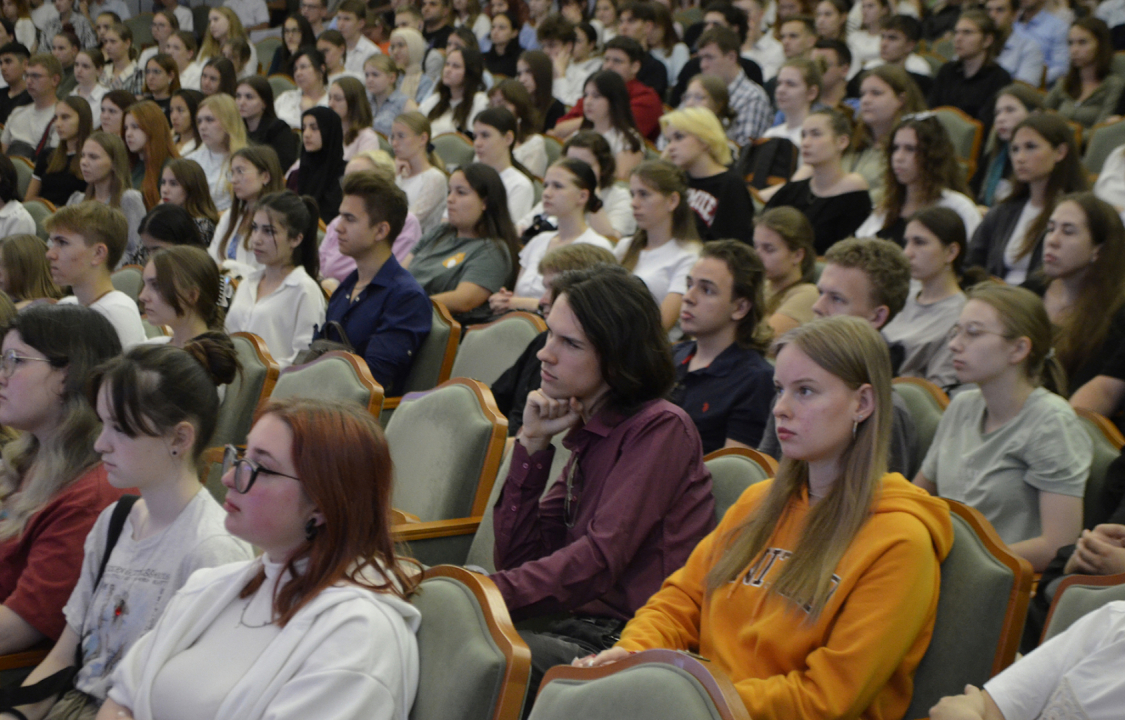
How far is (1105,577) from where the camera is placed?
1650mm

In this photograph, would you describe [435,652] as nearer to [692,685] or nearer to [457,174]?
[692,685]

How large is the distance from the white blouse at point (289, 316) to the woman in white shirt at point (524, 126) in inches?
86.7

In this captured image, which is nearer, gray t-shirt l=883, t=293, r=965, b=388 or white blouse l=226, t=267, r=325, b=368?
gray t-shirt l=883, t=293, r=965, b=388

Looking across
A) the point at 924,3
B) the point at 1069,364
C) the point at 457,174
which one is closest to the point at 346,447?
the point at 1069,364

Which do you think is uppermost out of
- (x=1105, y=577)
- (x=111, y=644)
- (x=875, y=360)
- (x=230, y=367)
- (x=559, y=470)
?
(x=875, y=360)

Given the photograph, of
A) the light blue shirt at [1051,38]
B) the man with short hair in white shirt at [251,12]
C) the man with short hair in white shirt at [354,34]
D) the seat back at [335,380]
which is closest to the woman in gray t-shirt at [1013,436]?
the seat back at [335,380]

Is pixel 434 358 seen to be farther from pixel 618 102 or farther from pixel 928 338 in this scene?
pixel 618 102

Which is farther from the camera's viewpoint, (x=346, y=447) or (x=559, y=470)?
(x=559, y=470)

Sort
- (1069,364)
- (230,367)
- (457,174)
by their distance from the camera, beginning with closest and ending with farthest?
(230,367), (1069,364), (457,174)

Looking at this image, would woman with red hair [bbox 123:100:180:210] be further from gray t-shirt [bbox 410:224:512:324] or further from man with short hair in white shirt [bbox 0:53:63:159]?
gray t-shirt [bbox 410:224:512:324]

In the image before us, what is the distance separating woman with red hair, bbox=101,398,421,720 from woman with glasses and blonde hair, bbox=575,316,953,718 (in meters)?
0.31

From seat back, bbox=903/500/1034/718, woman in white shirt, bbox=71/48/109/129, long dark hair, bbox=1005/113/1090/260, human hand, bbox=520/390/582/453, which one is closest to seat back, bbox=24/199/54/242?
woman in white shirt, bbox=71/48/109/129

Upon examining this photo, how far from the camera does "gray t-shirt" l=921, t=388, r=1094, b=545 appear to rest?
2.26 metres

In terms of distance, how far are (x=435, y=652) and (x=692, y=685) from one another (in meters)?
0.41
